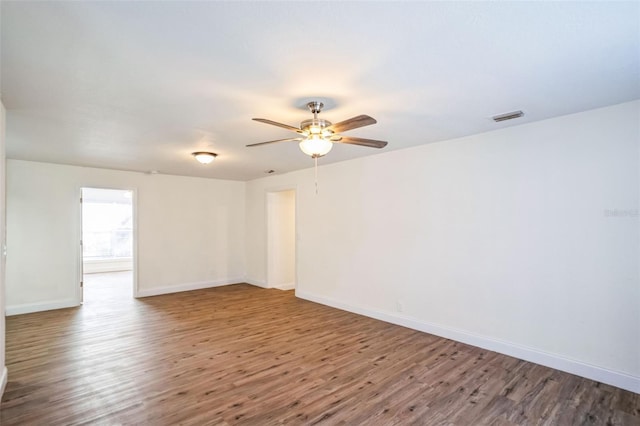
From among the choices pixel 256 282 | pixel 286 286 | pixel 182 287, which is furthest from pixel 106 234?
pixel 286 286

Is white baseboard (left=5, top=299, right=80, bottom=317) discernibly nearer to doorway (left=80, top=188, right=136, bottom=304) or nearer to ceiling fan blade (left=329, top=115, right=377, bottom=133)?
doorway (left=80, top=188, right=136, bottom=304)

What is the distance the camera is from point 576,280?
304cm

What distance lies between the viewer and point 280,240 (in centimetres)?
→ 719

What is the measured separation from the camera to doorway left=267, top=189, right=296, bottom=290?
709 centimetres

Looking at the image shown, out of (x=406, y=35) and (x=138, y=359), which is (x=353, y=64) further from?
(x=138, y=359)

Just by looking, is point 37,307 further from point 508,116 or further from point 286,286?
point 508,116

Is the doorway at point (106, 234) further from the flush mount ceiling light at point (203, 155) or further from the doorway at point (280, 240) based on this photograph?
the flush mount ceiling light at point (203, 155)

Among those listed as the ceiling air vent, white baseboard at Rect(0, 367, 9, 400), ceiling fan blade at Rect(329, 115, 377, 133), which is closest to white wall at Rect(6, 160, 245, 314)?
white baseboard at Rect(0, 367, 9, 400)

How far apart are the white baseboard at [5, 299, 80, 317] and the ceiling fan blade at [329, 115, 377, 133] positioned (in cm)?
571

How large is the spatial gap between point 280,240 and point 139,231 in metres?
2.79

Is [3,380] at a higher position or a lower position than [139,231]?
lower

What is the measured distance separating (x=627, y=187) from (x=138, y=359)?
4.88 meters

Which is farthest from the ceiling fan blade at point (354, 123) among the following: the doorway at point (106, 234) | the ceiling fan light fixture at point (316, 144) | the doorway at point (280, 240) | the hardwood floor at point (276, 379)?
the doorway at point (106, 234)

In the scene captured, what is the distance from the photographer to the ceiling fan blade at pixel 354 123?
238 centimetres
